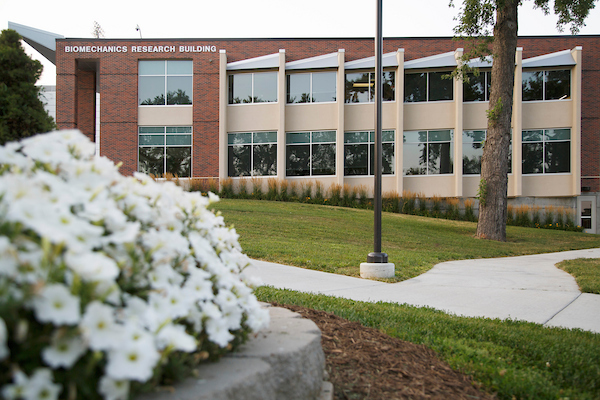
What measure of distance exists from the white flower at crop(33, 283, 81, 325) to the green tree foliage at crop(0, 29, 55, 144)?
2.97 metres

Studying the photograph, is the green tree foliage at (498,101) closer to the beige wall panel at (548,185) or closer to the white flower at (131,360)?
the beige wall panel at (548,185)

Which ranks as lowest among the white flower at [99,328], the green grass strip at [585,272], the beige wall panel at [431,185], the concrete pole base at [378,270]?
the green grass strip at [585,272]

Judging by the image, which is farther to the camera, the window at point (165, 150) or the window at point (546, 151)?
the window at point (165, 150)

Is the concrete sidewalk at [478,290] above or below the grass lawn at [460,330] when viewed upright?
below

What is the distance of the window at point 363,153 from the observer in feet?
72.9

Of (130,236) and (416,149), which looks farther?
(416,149)

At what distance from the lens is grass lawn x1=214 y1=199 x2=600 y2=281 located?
29.9ft

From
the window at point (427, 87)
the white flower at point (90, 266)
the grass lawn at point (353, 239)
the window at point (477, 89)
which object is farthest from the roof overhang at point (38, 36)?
the white flower at point (90, 266)

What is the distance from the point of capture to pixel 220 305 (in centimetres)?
187

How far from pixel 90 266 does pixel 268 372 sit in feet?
3.22

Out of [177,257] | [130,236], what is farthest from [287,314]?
[130,236]

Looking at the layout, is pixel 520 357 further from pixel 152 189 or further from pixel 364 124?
pixel 364 124

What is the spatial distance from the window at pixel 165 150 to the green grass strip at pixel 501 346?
18.8m

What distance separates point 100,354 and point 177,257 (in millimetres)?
635
